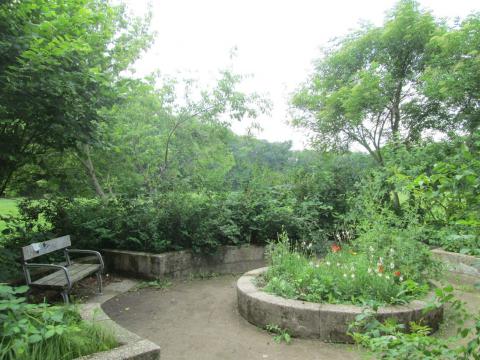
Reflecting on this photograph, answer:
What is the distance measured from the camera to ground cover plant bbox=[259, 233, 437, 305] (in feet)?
12.6

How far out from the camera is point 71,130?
14.7 ft

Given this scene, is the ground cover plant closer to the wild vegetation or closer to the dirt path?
the wild vegetation

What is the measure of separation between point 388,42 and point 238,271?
7.08 metres

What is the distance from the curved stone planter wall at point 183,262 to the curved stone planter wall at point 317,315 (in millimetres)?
2226

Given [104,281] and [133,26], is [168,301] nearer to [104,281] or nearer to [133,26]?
[104,281]

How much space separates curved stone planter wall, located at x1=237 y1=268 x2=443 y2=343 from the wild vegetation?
0.21 meters

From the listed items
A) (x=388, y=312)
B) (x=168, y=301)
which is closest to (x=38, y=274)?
(x=168, y=301)

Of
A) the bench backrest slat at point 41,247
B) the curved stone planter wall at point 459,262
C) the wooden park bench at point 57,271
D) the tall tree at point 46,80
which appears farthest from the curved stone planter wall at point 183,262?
the curved stone planter wall at point 459,262

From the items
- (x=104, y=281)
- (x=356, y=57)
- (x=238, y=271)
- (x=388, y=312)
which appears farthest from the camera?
(x=356, y=57)

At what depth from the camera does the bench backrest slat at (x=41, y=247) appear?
4230 mm

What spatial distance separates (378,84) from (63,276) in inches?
311

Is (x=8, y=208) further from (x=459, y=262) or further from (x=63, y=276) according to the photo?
(x=459, y=262)

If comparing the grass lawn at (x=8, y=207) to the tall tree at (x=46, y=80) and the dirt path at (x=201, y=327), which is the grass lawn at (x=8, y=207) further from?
the dirt path at (x=201, y=327)

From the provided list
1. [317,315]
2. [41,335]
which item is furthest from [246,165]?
[41,335]
